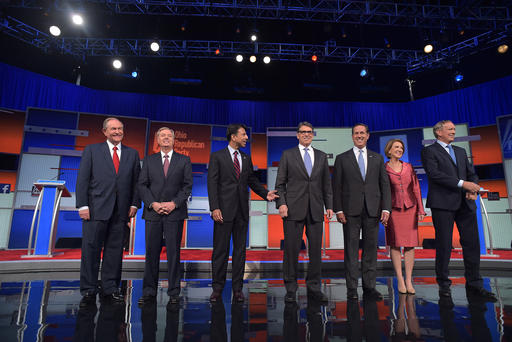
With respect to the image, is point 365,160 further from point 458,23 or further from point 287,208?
point 458,23

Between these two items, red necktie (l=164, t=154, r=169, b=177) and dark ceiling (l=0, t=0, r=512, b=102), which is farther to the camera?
dark ceiling (l=0, t=0, r=512, b=102)

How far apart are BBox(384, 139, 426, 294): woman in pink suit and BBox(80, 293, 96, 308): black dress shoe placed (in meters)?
2.70

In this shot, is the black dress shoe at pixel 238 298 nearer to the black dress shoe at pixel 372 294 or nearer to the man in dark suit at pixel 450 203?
the black dress shoe at pixel 372 294

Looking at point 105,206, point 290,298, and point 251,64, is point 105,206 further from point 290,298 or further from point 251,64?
point 251,64

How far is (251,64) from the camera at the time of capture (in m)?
8.91

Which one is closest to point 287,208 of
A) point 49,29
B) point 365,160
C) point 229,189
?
point 229,189

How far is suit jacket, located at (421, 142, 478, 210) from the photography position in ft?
9.13

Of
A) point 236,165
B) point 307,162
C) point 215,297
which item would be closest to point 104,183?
point 236,165

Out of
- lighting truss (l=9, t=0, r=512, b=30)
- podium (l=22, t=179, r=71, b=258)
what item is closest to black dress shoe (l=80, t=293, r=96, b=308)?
podium (l=22, t=179, r=71, b=258)

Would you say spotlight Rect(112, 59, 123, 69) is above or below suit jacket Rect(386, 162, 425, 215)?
above

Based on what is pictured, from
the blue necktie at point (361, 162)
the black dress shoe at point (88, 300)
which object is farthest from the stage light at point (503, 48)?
the black dress shoe at point (88, 300)

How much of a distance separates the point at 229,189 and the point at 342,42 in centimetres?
699

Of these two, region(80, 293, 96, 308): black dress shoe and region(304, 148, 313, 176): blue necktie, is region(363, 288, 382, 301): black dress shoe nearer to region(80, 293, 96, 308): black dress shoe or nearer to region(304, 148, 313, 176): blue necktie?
region(304, 148, 313, 176): blue necktie

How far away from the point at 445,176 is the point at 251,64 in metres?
7.20
